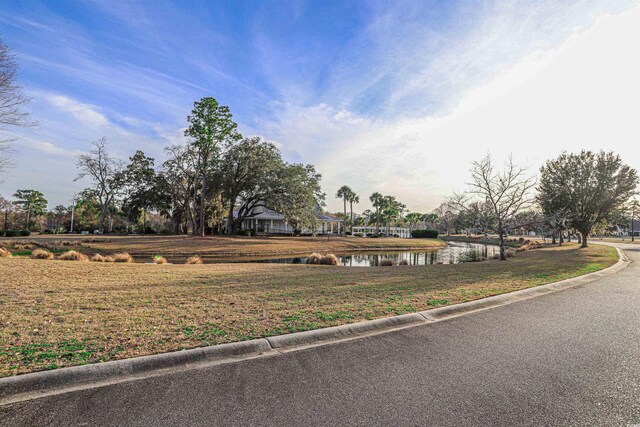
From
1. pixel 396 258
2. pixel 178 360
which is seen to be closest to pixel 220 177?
pixel 396 258

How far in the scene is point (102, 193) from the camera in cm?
4294

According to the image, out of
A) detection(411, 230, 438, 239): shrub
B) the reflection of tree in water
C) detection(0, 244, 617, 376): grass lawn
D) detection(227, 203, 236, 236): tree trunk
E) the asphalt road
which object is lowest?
the reflection of tree in water

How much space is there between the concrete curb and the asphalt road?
20 centimetres

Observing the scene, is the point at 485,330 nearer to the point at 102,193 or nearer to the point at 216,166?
the point at 216,166

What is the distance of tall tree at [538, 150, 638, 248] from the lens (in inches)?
1077

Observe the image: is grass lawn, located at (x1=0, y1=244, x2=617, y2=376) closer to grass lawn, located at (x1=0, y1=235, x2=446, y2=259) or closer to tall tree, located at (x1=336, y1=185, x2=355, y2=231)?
grass lawn, located at (x1=0, y1=235, x2=446, y2=259)

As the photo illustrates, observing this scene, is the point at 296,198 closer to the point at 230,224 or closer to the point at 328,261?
the point at 230,224

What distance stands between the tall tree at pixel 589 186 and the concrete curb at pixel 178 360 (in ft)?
91.6

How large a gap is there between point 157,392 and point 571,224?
35727mm

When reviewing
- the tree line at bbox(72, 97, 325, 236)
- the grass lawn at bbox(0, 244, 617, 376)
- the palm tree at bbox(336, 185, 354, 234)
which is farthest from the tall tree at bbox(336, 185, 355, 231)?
the grass lawn at bbox(0, 244, 617, 376)

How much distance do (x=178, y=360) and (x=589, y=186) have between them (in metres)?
35.7

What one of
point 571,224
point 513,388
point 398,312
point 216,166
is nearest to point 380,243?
point 571,224

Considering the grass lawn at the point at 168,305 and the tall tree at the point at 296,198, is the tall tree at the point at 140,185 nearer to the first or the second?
the tall tree at the point at 296,198

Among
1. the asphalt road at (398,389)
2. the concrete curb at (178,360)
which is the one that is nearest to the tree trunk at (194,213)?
the concrete curb at (178,360)
